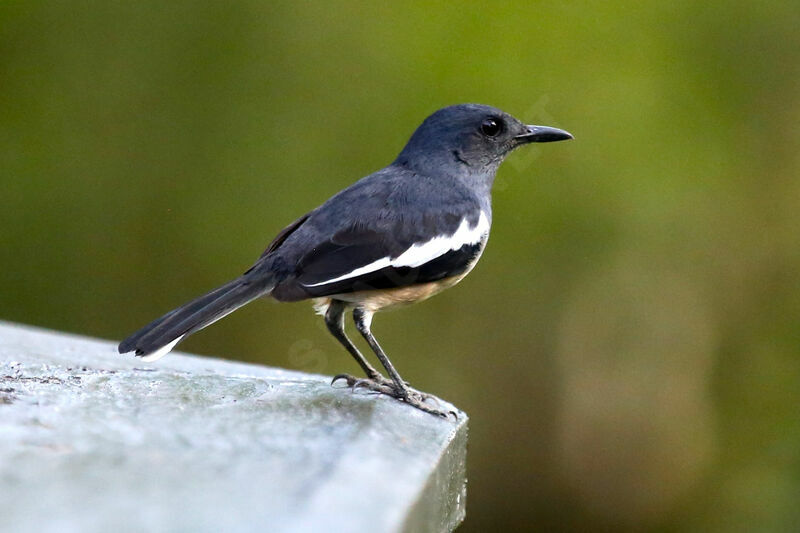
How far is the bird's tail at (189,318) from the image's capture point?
3133 millimetres

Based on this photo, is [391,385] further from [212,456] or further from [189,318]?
[212,456]

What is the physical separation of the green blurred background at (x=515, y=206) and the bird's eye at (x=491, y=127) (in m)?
1.12

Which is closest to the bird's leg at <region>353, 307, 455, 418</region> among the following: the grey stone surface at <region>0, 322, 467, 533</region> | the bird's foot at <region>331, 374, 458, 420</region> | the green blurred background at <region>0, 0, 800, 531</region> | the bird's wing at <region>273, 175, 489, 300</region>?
the bird's foot at <region>331, 374, 458, 420</region>

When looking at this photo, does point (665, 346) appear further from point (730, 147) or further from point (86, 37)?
point (86, 37)

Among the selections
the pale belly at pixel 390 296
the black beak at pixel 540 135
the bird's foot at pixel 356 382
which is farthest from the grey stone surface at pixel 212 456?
the black beak at pixel 540 135

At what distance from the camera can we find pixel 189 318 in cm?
328

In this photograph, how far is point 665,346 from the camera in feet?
20.2

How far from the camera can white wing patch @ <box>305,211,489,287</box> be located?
3572mm

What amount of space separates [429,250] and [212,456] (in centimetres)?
190

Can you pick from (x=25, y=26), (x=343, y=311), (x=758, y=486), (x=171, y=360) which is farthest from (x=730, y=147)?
(x=25, y=26)

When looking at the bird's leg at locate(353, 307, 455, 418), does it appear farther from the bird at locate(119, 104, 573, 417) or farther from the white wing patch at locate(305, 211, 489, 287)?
the white wing patch at locate(305, 211, 489, 287)

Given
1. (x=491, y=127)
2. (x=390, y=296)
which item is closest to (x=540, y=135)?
(x=491, y=127)

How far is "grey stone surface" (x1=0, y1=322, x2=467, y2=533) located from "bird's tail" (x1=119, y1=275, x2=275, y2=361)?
8cm

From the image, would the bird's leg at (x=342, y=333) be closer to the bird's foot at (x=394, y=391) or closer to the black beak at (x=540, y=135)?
the bird's foot at (x=394, y=391)
